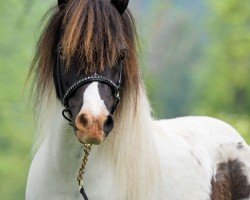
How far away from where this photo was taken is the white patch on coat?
5.08 m

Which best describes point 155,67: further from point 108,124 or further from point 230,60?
point 108,124

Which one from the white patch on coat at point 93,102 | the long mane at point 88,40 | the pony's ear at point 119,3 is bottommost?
the white patch on coat at point 93,102

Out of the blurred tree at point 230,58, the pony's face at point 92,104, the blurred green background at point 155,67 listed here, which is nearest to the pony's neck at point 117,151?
the pony's face at point 92,104

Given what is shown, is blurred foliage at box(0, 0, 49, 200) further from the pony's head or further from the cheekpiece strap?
the cheekpiece strap

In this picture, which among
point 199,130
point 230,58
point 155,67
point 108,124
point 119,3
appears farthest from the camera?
point 155,67

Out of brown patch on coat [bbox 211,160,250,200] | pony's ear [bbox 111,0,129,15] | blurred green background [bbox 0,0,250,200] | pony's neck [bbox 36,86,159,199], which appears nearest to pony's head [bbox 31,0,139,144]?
pony's ear [bbox 111,0,129,15]

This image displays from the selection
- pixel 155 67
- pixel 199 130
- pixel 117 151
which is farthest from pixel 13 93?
pixel 155 67

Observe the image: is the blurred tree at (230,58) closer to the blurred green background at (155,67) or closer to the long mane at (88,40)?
the blurred green background at (155,67)

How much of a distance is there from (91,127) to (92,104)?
0.14m

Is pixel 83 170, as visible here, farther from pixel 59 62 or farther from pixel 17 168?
pixel 17 168

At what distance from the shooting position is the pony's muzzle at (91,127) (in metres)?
5.04

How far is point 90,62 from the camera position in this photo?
5.31 metres

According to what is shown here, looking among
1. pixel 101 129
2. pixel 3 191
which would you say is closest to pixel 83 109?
pixel 101 129

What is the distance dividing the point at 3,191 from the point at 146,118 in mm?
18596
